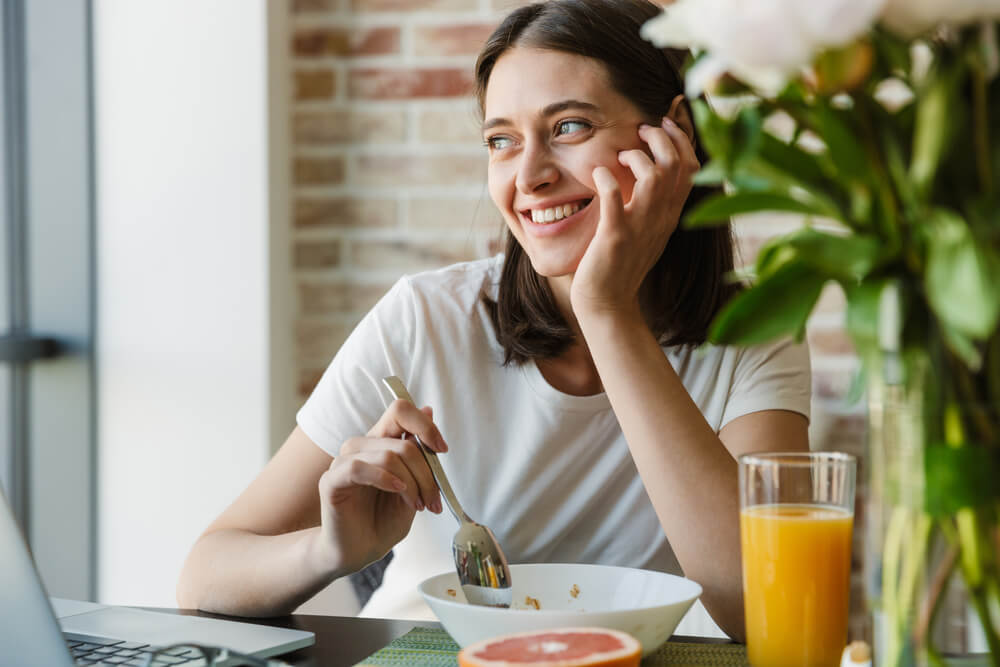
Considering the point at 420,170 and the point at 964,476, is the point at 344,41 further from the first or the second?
the point at 964,476

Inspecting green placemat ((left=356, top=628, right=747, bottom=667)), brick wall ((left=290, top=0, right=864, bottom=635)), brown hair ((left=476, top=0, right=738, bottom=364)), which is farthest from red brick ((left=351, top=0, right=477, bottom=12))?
green placemat ((left=356, top=628, right=747, bottom=667))

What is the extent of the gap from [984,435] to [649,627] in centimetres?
33

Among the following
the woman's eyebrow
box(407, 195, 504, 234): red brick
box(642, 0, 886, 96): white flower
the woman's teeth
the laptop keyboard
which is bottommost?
the laptop keyboard

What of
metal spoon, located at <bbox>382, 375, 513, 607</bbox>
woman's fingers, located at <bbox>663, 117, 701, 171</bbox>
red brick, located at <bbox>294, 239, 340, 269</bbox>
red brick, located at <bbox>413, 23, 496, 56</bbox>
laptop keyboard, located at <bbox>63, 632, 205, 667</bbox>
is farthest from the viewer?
red brick, located at <bbox>294, 239, 340, 269</bbox>

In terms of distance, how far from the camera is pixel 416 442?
3.56 ft

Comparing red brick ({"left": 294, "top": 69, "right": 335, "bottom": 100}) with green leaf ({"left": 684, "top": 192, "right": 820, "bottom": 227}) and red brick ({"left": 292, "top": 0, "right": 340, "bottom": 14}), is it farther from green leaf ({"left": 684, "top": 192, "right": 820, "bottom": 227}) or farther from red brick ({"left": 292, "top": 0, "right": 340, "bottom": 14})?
green leaf ({"left": 684, "top": 192, "right": 820, "bottom": 227})

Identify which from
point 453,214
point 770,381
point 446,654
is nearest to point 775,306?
point 446,654

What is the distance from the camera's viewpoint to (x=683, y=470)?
3.53 ft

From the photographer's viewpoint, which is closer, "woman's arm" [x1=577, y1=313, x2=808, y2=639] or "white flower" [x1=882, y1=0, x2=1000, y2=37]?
"white flower" [x1=882, y1=0, x2=1000, y2=37]

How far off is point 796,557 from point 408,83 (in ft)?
4.92

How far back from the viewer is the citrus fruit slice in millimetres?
683

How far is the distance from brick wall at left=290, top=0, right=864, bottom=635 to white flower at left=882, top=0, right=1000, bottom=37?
1.52 m

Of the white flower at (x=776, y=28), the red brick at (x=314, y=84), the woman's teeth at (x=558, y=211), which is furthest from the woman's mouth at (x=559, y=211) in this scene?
the red brick at (x=314, y=84)

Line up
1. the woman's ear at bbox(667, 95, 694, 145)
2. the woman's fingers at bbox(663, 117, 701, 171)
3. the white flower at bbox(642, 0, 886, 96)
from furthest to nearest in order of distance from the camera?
the woman's ear at bbox(667, 95, 694, 145), the woman's fingers at bbox(663, 117, 701, 171), the white flower at bbox(642, 0, 886, 96)
